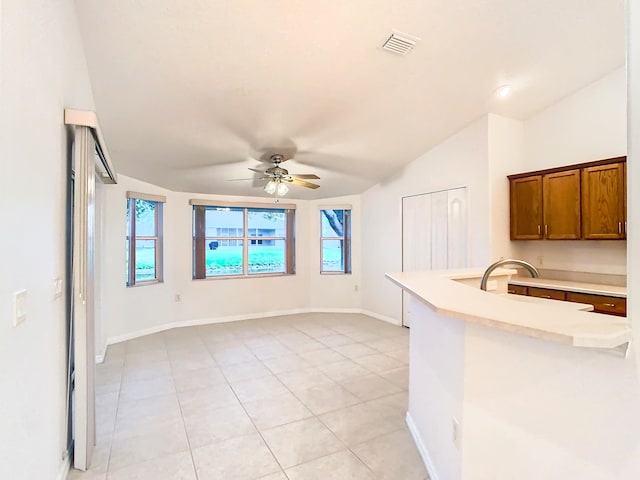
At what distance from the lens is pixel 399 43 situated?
2.53 meters

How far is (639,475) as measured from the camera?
3.14ft

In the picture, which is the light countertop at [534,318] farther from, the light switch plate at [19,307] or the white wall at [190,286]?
the white wall at [190,286]

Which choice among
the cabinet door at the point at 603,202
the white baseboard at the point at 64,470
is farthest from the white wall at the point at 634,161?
the cabinet door at the point at 603,202

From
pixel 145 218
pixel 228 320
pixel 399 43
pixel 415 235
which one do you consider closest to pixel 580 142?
pixel 415 235

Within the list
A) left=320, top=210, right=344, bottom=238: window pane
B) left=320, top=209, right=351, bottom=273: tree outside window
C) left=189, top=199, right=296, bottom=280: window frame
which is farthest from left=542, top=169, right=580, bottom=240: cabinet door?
left=189, top=199, right=296, bottom=280: window frame

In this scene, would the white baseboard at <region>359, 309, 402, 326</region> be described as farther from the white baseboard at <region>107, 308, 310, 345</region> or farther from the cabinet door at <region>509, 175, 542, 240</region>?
the cabinet door at <region>509, 175, 542, 240</region>

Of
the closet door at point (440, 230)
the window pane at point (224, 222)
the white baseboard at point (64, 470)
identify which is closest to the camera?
the white baseboard at point (64, 470)

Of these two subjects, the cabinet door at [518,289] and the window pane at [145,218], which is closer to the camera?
the cabinet door at [518,289]

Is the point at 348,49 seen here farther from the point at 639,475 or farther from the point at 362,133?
the point at 639,475

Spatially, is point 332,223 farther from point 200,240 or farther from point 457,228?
point 457,228

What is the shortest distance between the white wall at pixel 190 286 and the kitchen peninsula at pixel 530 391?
13.6 feet

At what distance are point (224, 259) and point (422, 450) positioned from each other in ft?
15.3

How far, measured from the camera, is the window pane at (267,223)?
20.4ft

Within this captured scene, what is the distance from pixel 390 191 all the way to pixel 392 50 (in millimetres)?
3023
